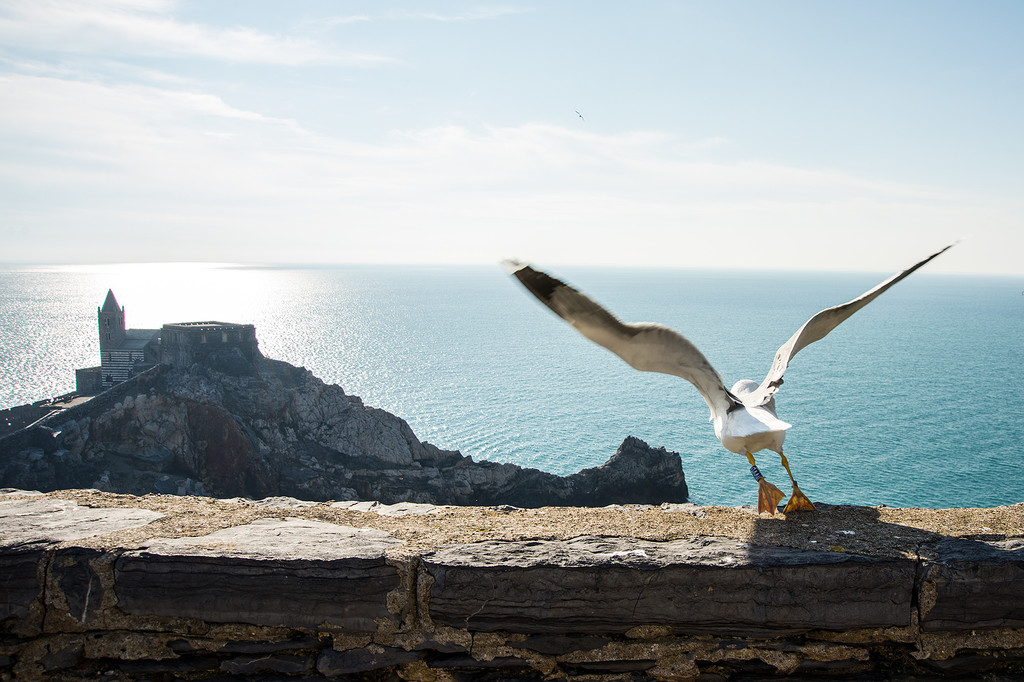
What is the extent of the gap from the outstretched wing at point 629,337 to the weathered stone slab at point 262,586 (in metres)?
1.52

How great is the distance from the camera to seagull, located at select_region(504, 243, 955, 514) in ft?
11.3

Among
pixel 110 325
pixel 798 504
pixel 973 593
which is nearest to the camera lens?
pixel 973 593

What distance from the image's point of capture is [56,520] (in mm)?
3631

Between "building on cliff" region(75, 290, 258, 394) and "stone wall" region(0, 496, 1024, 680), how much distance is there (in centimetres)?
3629

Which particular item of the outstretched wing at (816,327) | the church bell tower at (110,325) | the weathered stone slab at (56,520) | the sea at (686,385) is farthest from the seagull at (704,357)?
the church bell tower at (110,325)

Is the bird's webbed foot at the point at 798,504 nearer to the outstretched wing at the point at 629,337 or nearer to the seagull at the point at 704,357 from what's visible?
the seagull at the point at 704,357

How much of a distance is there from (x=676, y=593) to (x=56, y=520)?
3.30 metres

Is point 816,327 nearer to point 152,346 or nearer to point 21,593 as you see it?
point 21,593

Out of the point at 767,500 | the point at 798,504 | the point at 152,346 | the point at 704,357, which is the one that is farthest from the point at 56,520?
the point at 152,346

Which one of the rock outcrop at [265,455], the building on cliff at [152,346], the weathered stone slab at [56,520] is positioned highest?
the weathered stone slab at [56,520]

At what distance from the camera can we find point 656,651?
3039 mm

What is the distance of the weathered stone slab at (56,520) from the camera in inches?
130

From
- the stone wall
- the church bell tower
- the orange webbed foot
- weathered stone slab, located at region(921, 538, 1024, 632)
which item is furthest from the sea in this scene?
the church bell tower

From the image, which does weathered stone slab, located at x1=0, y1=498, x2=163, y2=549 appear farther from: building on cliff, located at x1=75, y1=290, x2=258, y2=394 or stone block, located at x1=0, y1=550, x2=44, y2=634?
building on cliff, located at x1=75, y1=290, x2=258, y2=394
